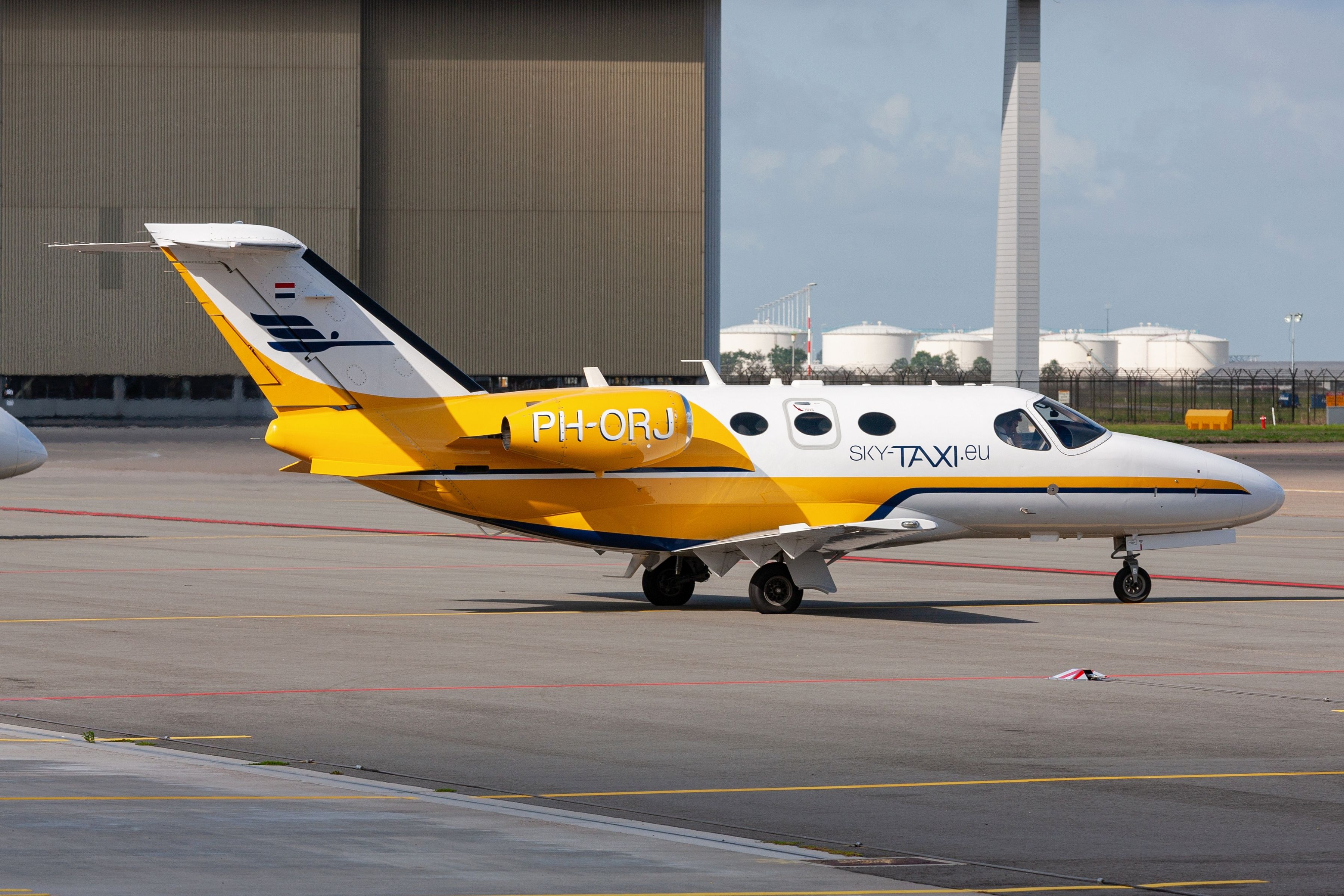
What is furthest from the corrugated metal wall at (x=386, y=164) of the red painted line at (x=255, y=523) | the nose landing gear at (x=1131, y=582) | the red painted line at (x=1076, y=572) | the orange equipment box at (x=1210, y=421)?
the nose landing gear at (x=1131, y=582)

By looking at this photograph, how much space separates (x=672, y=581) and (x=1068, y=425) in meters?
5.73

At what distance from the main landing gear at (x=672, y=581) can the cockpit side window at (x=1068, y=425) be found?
5.04m

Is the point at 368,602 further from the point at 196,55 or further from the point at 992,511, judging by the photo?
the point at 196,55

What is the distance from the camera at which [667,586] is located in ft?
74.6

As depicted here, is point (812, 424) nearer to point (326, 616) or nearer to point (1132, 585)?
point (1132, 585)

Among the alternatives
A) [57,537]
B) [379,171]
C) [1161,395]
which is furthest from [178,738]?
[1161,395]

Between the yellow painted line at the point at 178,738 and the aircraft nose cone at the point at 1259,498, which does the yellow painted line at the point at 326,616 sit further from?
the aircraft nose cone at the point at 1259,498

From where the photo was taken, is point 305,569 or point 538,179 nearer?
point 305,569

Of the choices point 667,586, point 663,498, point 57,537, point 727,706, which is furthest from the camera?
point 57,537

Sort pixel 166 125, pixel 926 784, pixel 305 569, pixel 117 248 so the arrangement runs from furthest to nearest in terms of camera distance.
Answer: pixel 166 125, pixel 305 569, pixel 117 248, pixel 926 784

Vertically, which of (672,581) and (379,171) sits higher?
(379,171)

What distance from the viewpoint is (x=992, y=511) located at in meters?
22.1

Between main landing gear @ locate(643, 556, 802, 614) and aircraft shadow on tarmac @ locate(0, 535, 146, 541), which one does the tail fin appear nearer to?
main landing gear @ locate(643, 556, 802, 614)

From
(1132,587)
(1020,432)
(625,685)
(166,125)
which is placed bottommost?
(625,685)
